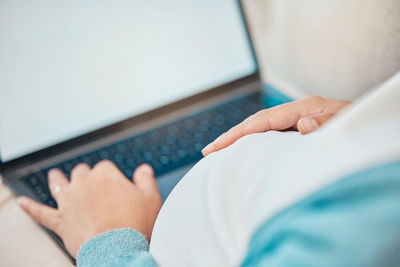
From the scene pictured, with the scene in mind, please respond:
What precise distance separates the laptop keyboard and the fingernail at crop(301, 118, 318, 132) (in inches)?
4.3

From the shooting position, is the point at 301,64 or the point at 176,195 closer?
the point at 176,195

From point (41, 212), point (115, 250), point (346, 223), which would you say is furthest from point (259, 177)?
point (41, 212)

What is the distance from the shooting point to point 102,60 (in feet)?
1.40

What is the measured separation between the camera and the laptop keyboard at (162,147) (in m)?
→ 0.34

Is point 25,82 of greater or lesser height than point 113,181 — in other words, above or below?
above

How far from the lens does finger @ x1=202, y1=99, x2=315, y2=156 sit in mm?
229

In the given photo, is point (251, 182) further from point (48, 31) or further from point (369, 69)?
point (48, 31)

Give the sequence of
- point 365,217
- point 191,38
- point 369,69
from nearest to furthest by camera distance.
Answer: point 365,217
point 369,69
point 191,38

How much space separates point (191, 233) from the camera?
185 millimetres

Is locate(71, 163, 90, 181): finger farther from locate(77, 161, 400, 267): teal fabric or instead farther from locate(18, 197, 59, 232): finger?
locate(77, 161, 400, 267): teal fabric

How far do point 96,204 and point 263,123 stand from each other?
7.9 inches

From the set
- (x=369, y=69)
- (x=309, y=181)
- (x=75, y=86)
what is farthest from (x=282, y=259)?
(x=75, y=86)

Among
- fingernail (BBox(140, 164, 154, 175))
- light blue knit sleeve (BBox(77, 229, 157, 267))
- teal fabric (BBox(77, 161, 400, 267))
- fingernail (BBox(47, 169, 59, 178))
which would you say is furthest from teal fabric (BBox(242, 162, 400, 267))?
fingernail (BBox(47, 169, 59, 178))

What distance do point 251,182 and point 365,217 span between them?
5 cm
